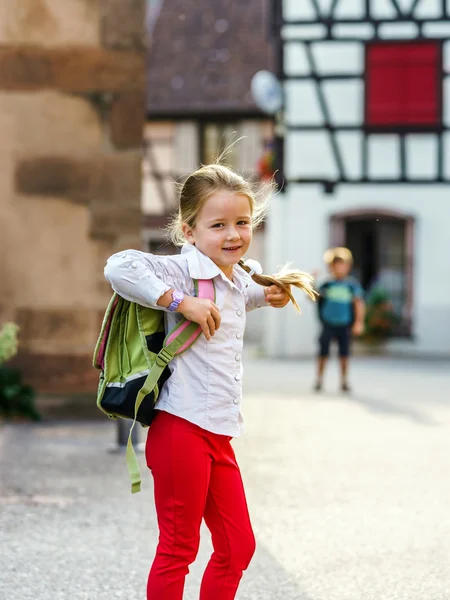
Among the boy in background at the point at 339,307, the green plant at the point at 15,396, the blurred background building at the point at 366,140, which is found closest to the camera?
the green plant at the point at 15,396

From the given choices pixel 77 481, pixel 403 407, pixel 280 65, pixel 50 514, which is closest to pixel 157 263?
pixel 50 514

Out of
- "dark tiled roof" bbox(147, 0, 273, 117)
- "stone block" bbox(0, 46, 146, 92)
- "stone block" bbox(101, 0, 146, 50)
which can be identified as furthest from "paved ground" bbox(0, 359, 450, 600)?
"dark tiled roof" bbox(147, 0, 273, 117)

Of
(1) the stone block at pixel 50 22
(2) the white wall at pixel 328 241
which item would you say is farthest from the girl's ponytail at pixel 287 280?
(2) the white wall at pixel 328 241

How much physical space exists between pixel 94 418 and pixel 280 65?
1077cm

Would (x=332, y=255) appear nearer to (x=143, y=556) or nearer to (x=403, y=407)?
(x=403, y=407)

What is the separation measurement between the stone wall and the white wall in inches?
383

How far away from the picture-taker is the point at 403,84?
60.1 ft

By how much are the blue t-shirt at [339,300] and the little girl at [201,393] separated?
8.24 metres

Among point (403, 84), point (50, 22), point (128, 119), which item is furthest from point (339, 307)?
point (403, 84)

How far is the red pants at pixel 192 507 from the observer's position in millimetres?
2818

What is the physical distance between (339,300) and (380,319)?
7267 mm

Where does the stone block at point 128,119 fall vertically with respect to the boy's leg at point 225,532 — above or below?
above

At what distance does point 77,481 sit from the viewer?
19.1ft

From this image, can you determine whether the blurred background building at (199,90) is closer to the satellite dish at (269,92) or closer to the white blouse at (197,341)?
the satellite dish at (269,92)
